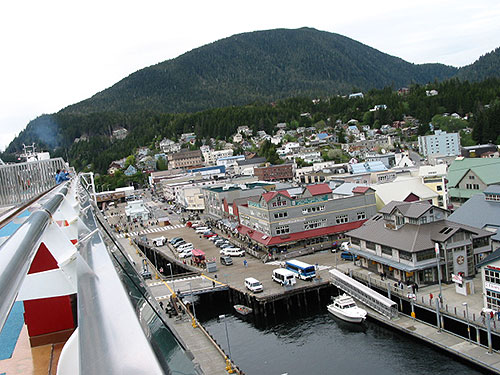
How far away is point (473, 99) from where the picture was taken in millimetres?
57406

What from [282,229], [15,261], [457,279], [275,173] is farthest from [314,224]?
[275,173]

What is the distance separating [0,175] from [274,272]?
11.2 metres

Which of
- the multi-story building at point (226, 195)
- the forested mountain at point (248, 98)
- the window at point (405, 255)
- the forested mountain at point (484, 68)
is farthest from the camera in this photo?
the forested mountain at point (484, 68)

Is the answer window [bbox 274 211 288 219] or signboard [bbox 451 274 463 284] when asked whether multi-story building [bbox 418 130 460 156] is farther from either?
signboard [bbox 451 274 463 284]

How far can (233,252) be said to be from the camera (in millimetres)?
18891

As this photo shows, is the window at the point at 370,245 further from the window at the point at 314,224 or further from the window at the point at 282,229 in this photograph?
the window at the point at 282,229

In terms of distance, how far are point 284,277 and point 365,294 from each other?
2770 millimetres

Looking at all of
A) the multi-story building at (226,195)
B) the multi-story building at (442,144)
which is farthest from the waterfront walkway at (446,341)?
the multi-story building at (442,144)

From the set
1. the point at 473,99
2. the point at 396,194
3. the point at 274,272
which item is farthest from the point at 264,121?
the point at 274,272

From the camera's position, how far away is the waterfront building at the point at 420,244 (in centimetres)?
1273

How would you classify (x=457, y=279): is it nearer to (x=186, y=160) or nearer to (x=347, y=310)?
(x=347, y=310)

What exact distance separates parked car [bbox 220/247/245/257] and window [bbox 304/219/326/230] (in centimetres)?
294

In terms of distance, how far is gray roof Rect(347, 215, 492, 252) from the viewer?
42.0 ft

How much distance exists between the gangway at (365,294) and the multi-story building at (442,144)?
33.0m
